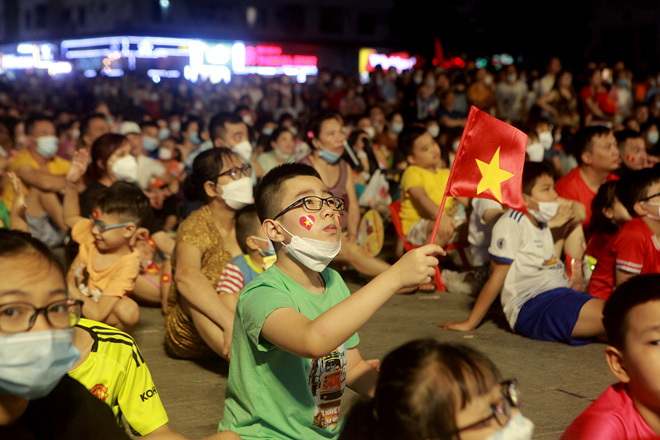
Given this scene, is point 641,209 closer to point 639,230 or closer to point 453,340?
point 639,230

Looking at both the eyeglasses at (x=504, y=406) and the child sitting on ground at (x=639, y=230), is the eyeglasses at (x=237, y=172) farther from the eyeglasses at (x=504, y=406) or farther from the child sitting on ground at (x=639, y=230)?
the eyeglasses at (x=504, y=406)

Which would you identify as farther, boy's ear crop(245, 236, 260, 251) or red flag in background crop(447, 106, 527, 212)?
boy's ear crop(245, 236, 260, 251)

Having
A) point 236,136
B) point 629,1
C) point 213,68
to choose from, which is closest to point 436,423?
point 236,136

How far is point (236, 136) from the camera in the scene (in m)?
7.59

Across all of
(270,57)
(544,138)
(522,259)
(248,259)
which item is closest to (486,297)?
(522,259)

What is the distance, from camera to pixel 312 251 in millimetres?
2721

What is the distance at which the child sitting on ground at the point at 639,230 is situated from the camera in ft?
16.8

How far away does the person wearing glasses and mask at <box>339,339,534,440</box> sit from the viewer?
1889mm

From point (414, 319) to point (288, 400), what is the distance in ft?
12.2

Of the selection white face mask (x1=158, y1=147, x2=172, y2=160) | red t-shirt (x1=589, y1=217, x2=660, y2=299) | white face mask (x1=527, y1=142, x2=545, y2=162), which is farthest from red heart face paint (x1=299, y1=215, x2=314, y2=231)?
white face mask (x1=158, y1=147, x2=172, y2=160)

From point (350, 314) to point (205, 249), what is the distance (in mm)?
2654

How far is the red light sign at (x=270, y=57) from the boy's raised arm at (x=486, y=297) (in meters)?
46.2

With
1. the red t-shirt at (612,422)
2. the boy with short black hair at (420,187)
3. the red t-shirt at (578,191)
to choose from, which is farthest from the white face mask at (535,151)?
the red t-shirt at (612,422)

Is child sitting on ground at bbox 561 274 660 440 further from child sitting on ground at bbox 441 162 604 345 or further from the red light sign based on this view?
the red light sign
